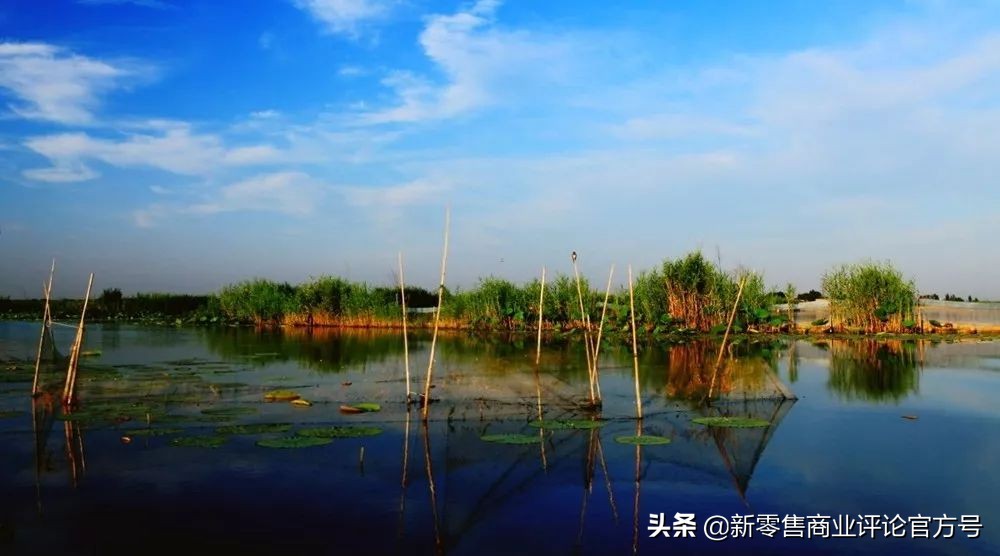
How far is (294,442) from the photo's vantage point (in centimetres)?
703

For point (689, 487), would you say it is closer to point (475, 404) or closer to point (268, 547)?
point (268, 547)

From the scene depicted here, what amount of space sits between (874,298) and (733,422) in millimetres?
17010

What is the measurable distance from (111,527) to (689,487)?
4.11 meters

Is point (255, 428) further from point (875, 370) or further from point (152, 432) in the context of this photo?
point (875, 370)

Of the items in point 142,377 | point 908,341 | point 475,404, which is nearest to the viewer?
point 475,404

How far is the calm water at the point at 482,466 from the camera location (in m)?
4.65

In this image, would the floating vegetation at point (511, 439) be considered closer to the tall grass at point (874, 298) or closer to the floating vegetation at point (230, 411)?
the floating vegetation at point (230, 411)

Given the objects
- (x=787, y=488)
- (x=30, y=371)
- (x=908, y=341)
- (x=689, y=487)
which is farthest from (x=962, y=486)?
(x=908, y=341)

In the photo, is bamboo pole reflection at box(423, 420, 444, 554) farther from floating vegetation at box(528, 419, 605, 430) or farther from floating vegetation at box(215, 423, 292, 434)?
floating vegetation at box(215, 423, 292, 434)

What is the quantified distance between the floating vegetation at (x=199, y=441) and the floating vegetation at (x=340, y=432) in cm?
77

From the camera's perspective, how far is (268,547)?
14.6 ft

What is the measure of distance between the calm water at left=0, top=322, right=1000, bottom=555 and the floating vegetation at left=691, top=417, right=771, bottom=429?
0.52 ft

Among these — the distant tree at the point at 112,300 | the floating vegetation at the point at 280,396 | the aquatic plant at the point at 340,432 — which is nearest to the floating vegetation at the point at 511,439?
the aquatic plant at the point at 340,432

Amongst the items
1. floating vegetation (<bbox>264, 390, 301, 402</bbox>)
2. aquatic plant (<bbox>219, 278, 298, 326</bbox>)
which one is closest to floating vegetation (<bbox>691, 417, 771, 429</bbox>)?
floating vegetation (<bbox>264, 390, 301, 402</bbox>)
